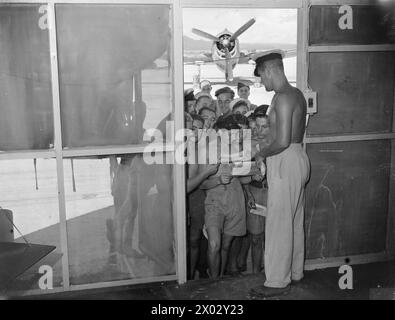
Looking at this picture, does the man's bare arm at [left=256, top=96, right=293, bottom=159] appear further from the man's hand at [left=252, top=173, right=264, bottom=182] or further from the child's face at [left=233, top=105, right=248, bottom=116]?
the child's face at [left=233, top=105, right=248, bottom=116]

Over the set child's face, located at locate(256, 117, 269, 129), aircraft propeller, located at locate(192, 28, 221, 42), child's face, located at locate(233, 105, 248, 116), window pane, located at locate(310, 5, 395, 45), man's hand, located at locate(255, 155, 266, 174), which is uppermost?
aircraft propeller, located at locate(192, 28, 221, 42)

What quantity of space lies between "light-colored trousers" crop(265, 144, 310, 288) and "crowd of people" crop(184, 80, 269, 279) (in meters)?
0.52

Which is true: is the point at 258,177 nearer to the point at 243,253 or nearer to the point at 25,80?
the point at 243,253

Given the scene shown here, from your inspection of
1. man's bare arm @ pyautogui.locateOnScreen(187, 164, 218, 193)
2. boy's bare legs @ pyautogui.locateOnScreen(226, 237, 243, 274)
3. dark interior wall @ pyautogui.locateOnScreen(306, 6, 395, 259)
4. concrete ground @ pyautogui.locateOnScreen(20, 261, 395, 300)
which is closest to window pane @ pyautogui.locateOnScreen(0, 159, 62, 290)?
concrete ground @ pyautogui.locateOnScreen(20, 261, 395, 300)

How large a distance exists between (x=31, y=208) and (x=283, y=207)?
6.94 ft

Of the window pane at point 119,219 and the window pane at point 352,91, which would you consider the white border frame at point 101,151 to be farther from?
the window pane at point 352,91

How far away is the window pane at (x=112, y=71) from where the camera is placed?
11.0 ft

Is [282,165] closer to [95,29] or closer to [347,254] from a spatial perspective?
[347,254]

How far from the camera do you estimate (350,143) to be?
162 inches

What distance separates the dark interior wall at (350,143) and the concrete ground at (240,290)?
1.30 feet

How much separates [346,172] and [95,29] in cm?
273

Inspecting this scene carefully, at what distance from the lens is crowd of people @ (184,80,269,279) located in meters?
3.96

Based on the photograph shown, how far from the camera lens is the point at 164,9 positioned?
3.48 m
